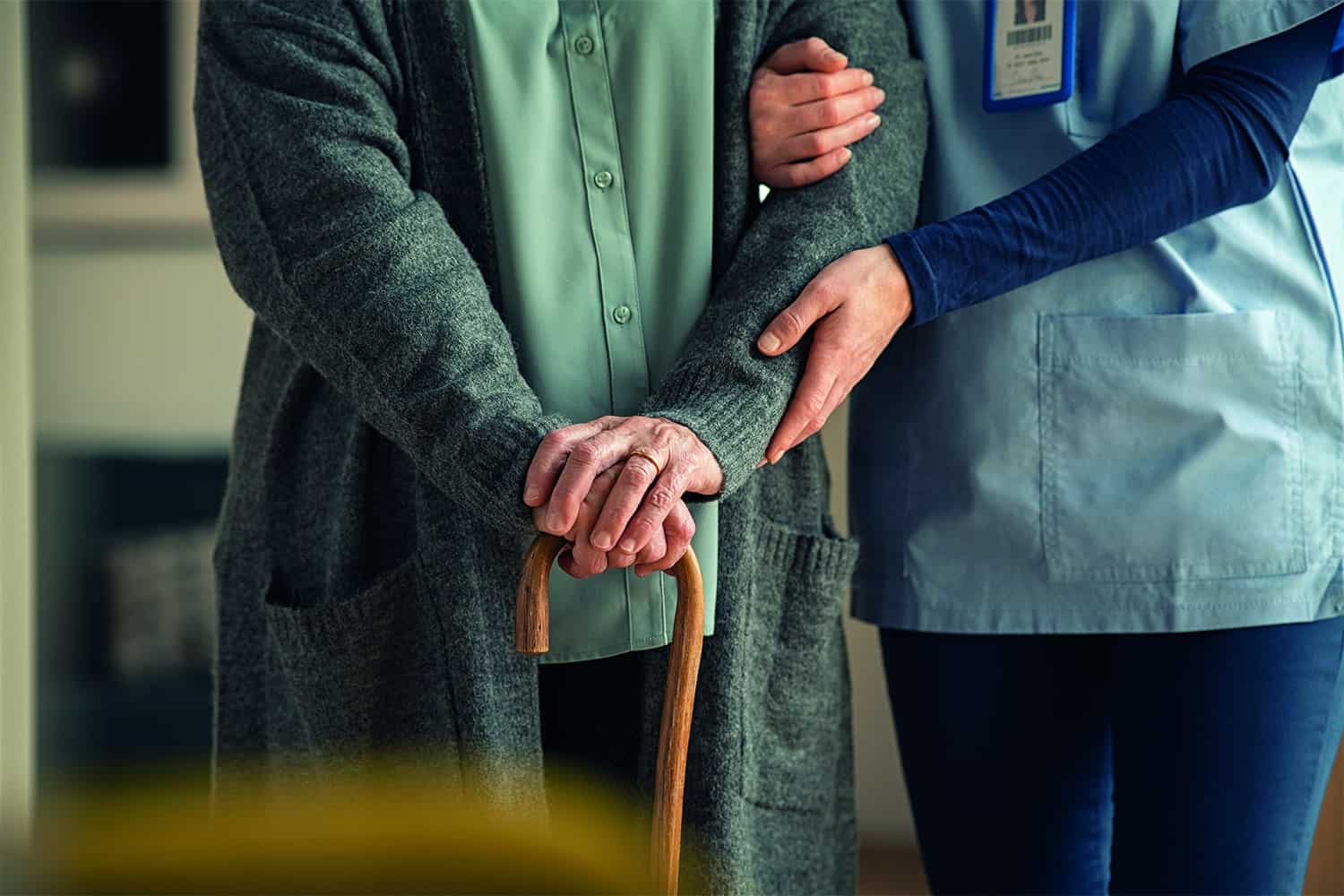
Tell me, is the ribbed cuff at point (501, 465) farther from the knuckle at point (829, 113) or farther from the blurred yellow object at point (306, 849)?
the blurred yellow object at point (306, 849)

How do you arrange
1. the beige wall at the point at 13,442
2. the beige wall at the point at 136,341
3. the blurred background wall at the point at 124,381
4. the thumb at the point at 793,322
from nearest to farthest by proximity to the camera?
the thumb at the point at 793,322 < the beige wall at the point at 13,442 < the blurred background wall at the point at 124,381 < the beige wall at the point at 136,341

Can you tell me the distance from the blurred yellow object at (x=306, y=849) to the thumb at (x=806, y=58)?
0.77 metres

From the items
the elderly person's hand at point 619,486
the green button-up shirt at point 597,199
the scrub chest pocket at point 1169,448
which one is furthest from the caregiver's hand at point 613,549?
the scrub chest pocket at point 1169,448

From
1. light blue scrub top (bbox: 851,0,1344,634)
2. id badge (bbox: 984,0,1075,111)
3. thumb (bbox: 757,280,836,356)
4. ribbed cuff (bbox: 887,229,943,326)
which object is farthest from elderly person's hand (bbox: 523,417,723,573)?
id badge (bbox: 984,0,1075,111)

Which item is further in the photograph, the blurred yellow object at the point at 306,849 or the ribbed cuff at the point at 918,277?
the ribbed cuff at the point at 918,277

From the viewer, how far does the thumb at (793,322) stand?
3.29ft

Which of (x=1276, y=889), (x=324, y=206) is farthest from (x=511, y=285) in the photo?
(x=1276, y=889)

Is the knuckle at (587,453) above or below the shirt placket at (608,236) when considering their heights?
below

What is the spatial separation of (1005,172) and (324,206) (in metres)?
0.56

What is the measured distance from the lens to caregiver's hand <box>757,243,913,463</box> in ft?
3.30

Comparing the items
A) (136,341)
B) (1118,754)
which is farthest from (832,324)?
(136,341)

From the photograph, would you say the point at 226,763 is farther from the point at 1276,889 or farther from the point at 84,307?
the point at 84,307

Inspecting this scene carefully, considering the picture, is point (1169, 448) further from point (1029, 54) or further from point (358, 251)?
point (358, 251)

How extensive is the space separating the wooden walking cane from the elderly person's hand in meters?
0.02
